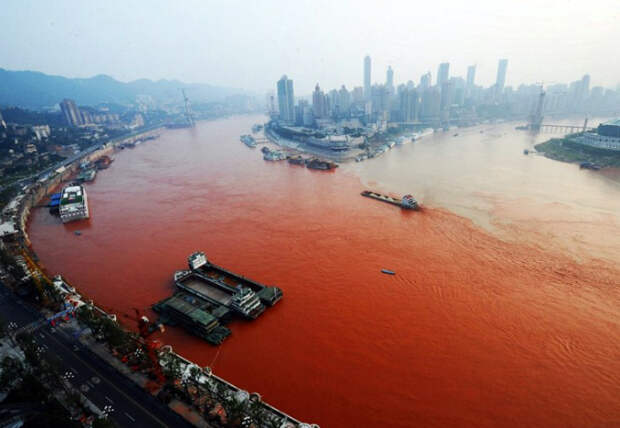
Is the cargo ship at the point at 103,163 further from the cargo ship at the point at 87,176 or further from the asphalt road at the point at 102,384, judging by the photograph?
the asphalt road at the point at 102,384

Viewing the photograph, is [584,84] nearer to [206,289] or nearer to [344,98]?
[344,98]

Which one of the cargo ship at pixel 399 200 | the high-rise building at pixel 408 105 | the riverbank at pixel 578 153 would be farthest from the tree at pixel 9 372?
the high-rise building at pixel 408 105

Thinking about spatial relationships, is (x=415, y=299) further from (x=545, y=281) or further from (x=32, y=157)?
(x=32, y=157)

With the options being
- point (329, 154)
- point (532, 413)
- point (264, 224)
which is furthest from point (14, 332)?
point (329, 154)

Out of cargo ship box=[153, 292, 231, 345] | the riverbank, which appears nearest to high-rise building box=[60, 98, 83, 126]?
cargo ship box=[153, 292, 231, 345]

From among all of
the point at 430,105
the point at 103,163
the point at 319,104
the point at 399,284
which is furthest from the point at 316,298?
the point at 430,105

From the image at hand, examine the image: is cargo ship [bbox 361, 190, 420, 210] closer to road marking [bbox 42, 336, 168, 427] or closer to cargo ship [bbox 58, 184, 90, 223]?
road marking [bbox 42, 336, 168, 427]
